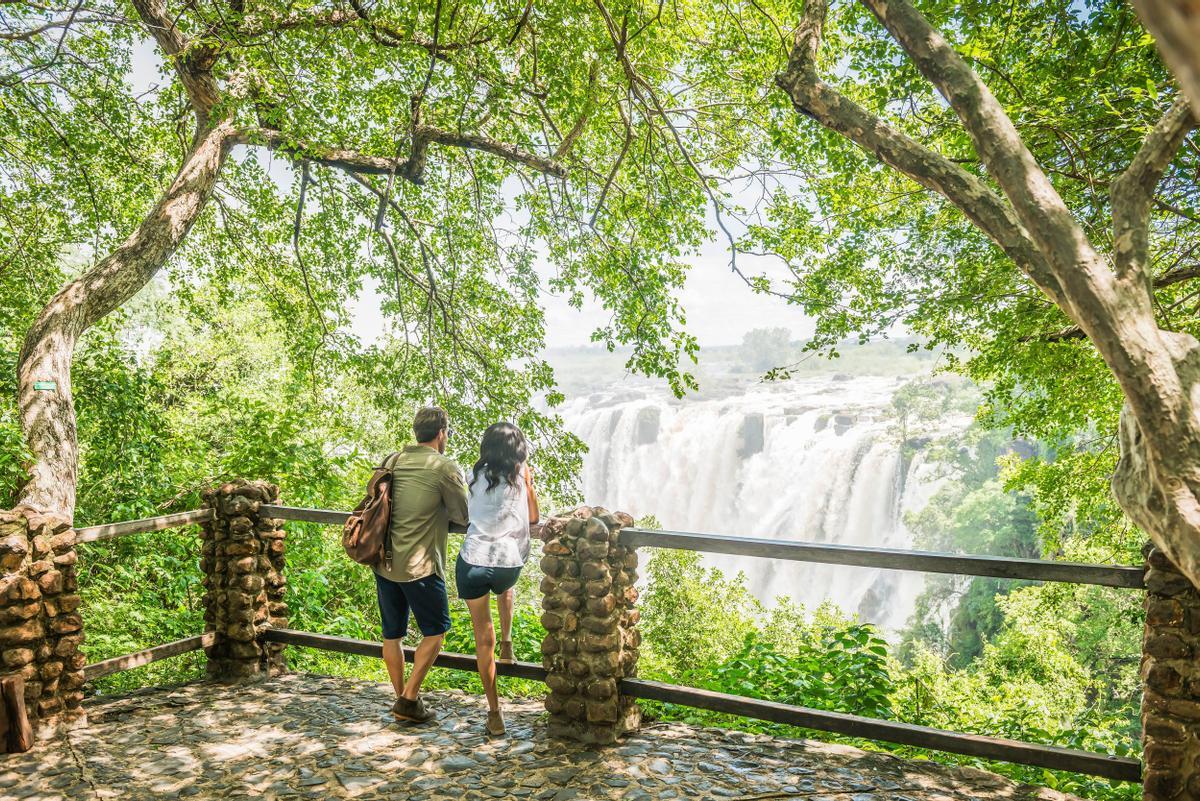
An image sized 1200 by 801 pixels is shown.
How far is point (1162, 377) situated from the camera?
2801 mm

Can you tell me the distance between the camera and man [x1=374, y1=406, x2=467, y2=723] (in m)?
3.86

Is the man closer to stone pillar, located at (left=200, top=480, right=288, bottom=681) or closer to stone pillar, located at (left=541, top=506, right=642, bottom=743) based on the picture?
stone pillar, located at (left=541, top=506, right=642, bottom=743)

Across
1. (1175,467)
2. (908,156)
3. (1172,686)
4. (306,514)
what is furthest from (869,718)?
(306,514)

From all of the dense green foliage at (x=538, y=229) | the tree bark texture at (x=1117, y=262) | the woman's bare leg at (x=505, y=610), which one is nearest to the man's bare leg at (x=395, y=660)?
the woman's bare leg at (x=505, y=610)

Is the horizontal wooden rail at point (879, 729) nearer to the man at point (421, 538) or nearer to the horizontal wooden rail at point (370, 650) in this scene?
the horizontal wooden rail at point (370, 650)


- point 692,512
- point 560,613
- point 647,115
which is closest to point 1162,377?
point 560,613

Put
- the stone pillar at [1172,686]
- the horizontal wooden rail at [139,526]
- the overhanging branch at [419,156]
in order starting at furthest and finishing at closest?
the overhanging branch at [419,156] < the horizontal wooden rail at [139,526] < the stone pillar at [1172,686]

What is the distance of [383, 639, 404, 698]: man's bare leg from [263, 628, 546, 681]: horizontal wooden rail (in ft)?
0.64

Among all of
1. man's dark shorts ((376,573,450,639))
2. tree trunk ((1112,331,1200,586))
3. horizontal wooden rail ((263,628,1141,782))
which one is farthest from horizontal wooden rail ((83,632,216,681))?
tree trunk ((1112,331,1200,586))

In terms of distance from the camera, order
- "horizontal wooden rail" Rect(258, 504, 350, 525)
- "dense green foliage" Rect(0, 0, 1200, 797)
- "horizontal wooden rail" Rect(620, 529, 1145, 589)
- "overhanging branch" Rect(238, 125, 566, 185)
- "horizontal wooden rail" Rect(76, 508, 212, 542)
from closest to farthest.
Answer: "horizontal wooden rail" Rect(620, 529, 1145, 589)
"horizontal wooden rail" Rect(76, 508, 212, 542)
"horizontal wooden rail" Rect(258, 504, 350, 525)
"dense green foliage" Rect(0, 0, 1200, 797)
"overhanging branch" Rect(238, 125, 566, 185)

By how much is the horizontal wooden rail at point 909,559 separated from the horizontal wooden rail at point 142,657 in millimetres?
2942

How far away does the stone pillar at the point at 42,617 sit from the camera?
3766 mm

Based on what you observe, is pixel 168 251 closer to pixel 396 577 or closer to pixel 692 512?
pixel 396 577

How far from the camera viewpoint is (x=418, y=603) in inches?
154
